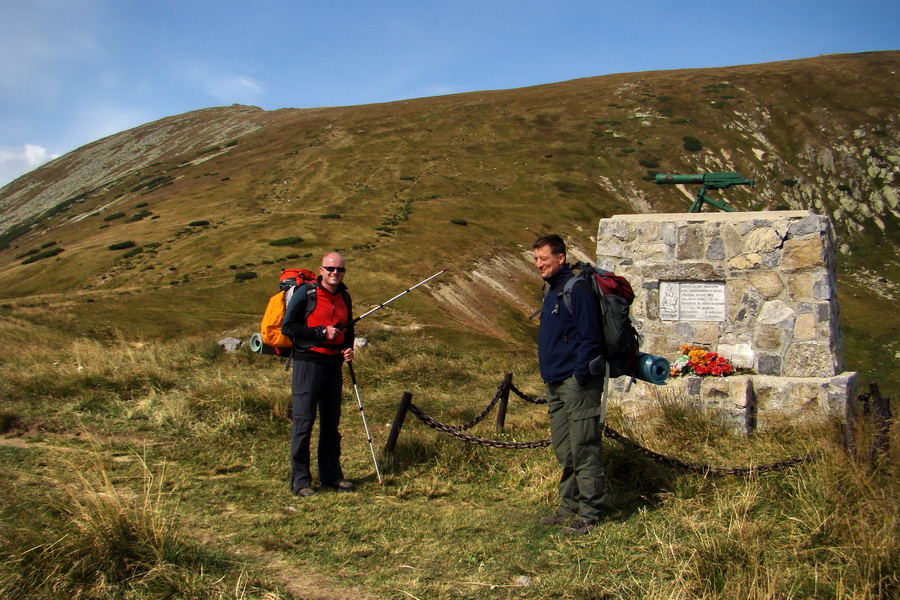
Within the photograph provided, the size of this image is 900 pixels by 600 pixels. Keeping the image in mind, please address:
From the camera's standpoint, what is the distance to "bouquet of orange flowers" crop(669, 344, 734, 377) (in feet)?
24.9

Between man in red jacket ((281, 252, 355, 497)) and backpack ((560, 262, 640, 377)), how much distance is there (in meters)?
2.02

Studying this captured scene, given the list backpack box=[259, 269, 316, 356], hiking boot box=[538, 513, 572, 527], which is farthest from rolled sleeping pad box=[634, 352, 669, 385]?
backpack box=[259, 269, 316, 356]

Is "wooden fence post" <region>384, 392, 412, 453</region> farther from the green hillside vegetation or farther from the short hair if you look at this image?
the short hair

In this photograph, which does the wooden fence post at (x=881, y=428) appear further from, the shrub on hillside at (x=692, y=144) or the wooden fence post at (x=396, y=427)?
the shrub on hillside at (x=692, y=144)

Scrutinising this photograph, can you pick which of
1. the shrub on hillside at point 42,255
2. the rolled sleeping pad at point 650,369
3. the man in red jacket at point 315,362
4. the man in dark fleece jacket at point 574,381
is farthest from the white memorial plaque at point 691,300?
the shrub on hillside at point 42,255

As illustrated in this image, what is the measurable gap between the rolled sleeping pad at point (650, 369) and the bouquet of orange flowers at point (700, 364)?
3030 mm

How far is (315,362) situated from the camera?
210 inches

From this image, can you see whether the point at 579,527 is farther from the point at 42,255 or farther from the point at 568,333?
the point at 42,255

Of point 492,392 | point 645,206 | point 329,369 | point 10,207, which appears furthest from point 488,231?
point 10,207

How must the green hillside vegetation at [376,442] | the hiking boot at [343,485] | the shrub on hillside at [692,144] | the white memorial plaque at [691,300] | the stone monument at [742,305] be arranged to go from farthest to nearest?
1. the shrub on hillside at [692,144]
2. the white memorial plaque at [691,300]
3. the stone monument at [742,305]
4. the hiking boot at [343,485]
5. the green hillside vegetation at [376,442]

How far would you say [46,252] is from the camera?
1513 inches

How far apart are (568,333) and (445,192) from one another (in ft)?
135

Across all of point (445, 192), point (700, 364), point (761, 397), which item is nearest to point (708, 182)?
point (700, 364)

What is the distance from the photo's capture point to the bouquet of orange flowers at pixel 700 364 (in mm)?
7582
